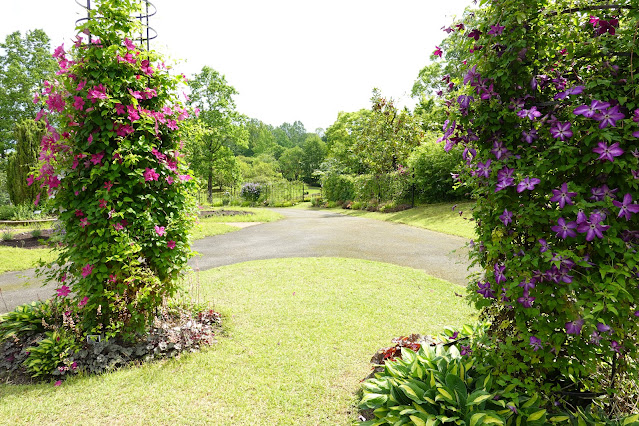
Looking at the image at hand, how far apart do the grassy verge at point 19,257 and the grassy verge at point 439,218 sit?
10771 mm

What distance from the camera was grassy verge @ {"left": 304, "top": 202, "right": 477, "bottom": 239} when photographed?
36.2 ft

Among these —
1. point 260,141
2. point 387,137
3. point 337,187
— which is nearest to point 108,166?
point 387,137

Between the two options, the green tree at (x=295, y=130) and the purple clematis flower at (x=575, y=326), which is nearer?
the purple clematis flower at (x=575, y=326)

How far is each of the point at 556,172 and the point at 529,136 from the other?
25 centimetres

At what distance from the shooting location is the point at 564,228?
1.77 m

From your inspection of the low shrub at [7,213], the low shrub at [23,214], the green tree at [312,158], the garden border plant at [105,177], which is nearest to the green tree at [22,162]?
the low shrub at [7,213]

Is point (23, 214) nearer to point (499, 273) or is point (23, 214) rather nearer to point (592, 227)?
point (499, 273)

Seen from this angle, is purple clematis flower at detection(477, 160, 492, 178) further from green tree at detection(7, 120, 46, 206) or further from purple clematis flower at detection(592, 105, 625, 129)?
green tree at detection(7, 120, 46, 206)

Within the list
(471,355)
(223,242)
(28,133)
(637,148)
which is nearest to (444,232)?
(223,242)

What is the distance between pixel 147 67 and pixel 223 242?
22.7 feet

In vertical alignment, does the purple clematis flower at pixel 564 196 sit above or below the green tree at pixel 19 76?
below

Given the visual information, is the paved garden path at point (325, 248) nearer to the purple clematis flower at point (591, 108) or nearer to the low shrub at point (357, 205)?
the purple clematis flower at point (591, 108)

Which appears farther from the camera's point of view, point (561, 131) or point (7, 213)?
point (7, 213)

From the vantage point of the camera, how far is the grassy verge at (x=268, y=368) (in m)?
2.67
